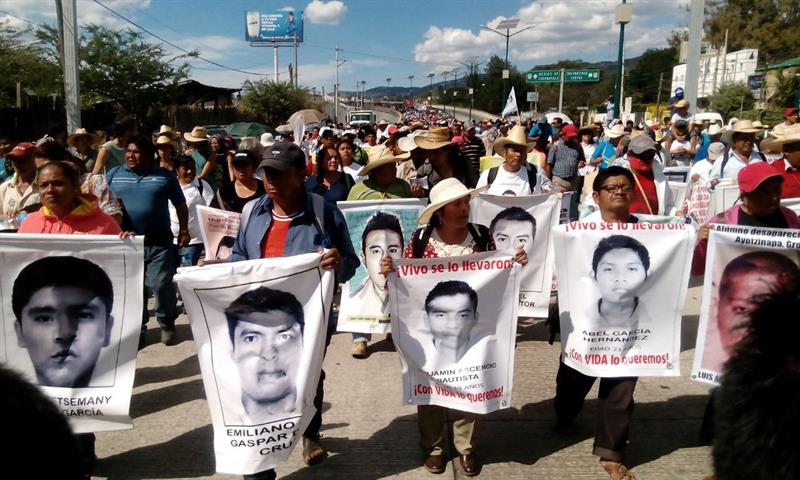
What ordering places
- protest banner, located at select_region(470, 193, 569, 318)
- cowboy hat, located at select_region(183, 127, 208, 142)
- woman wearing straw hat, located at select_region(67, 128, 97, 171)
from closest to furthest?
protest banner, located at select_region(470, 193, 569, 318) < cowboy hat, located at select_region(183, 127, 208, 142) < woman wearing straw hat, located at select_region(67, 128, 97, 171)

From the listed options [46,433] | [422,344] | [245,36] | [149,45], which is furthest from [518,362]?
[245,36]

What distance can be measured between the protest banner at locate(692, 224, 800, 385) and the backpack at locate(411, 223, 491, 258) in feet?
4.29

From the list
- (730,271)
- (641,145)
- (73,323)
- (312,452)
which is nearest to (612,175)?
(730,271)

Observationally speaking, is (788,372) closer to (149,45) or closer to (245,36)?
(149,45)

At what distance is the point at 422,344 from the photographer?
11.6 ft

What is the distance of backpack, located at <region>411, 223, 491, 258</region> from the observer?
12.0 feet

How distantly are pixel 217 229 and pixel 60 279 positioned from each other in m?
2.37

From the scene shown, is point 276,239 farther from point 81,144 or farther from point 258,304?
point 81,144

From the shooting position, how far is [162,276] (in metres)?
5.74

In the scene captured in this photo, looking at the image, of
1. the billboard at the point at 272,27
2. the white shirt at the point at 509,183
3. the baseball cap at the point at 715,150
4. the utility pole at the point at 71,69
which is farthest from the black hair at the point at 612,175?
the billboard at the point at 272,27

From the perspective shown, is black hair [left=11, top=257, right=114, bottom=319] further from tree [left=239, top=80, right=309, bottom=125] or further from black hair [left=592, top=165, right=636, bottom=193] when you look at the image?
tree [left=239, top=80, right=309, bottom=125]

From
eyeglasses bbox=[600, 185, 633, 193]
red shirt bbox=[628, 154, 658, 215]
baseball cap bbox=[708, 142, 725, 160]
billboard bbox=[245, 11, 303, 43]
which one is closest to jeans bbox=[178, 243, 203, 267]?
red shirt bbox=[628, 154, 658, 215]

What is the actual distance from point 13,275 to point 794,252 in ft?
14.0

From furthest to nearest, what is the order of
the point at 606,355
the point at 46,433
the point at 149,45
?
the point at 149,45
the point at 606,355
the point at 46,433
